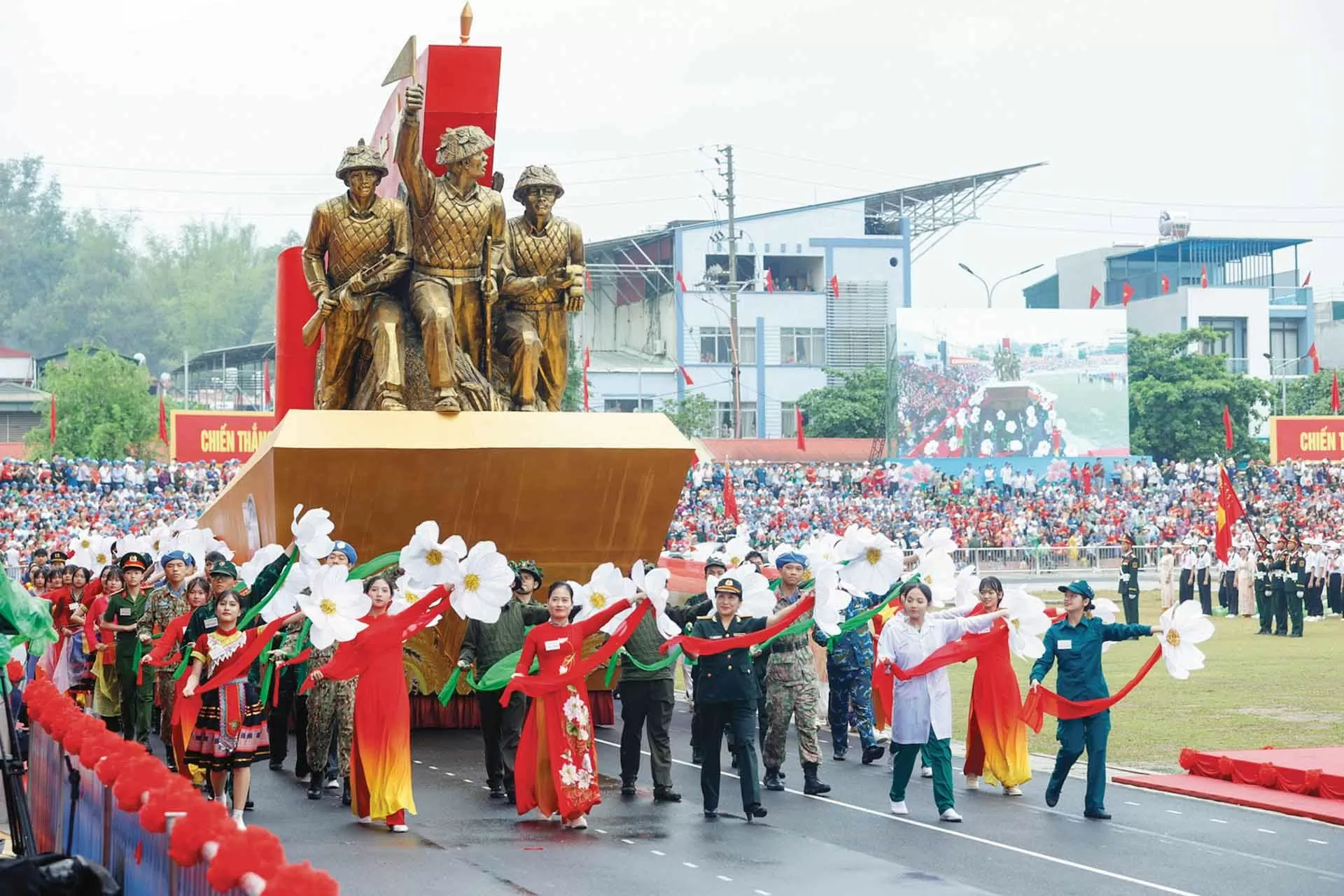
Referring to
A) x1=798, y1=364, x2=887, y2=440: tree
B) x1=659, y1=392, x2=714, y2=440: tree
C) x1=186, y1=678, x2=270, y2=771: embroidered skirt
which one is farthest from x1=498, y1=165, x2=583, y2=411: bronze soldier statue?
x1=798, y1=364, x2=887, y2=440: tree

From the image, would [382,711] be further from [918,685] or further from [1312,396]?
[1312,396]

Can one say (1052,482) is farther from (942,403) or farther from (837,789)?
(837,789)

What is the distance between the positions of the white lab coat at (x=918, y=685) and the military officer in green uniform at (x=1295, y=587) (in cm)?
1658

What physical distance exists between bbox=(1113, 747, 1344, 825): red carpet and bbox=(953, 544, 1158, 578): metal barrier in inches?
962

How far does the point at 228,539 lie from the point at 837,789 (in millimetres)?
8151

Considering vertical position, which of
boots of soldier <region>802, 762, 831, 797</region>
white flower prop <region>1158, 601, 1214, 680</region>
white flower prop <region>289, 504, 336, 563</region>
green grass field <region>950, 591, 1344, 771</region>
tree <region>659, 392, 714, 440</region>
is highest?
tree <region>659, 392, 714, 440</region>

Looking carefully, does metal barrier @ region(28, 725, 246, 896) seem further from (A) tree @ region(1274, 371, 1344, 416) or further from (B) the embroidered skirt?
(A) tree @ region(1274, 371, 1344, 416)

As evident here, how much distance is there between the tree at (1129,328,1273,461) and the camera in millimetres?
57250

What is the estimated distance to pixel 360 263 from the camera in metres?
15.2

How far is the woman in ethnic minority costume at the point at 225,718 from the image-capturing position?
9.91 m

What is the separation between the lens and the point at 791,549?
13.3 metres

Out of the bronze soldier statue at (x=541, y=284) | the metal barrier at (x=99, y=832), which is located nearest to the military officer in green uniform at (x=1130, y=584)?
the bronze soldier statue at (x=541, y=284)

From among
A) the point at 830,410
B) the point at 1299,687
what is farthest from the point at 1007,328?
the point at 1299,687

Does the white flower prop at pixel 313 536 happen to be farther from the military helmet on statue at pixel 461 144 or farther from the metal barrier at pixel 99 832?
the military helmet on statue at pixel 461 144
